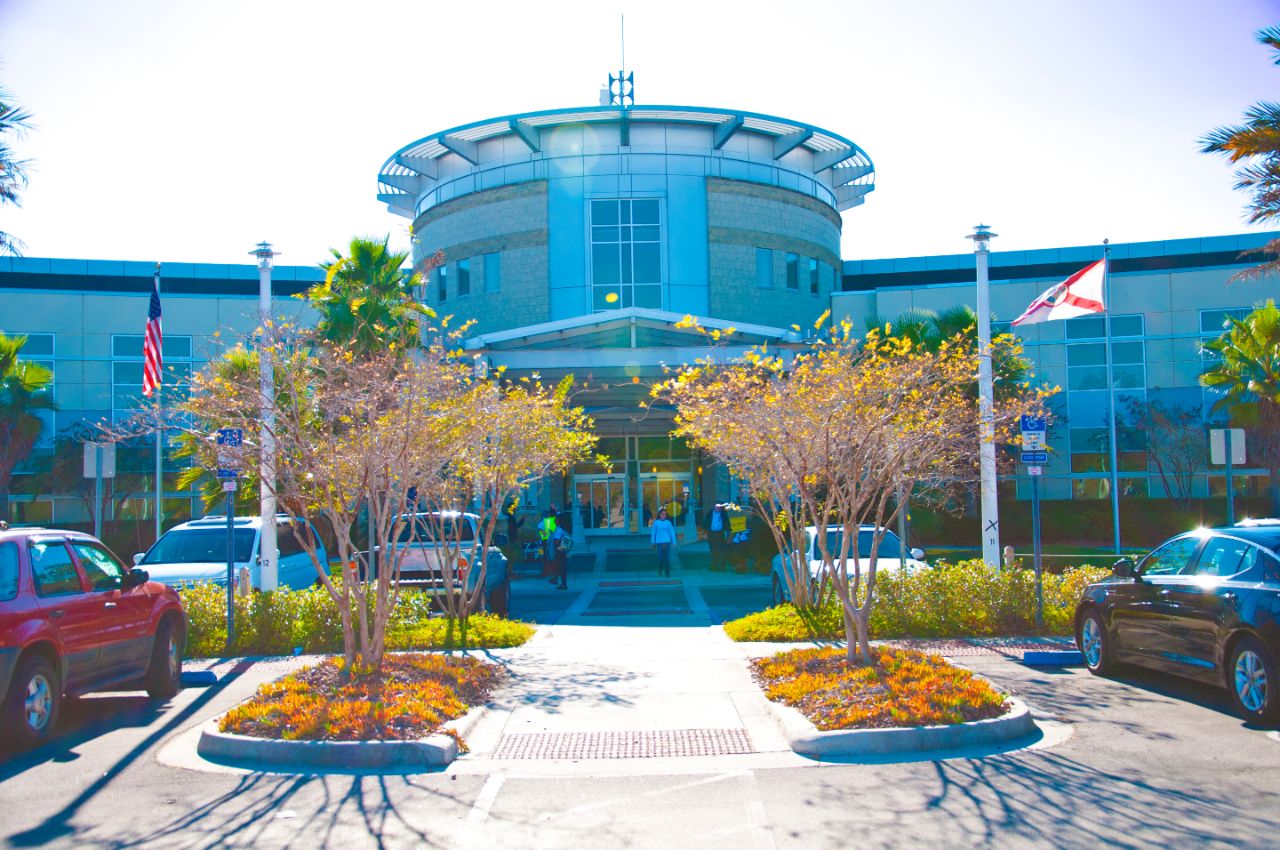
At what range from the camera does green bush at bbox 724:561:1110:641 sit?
14.3 m

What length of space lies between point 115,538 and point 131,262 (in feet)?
56.7

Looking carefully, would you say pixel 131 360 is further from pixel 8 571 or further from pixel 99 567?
pixel 8 571

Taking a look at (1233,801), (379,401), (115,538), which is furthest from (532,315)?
(1233,801)

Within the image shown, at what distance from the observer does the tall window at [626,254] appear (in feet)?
132

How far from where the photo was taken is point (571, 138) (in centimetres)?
4150

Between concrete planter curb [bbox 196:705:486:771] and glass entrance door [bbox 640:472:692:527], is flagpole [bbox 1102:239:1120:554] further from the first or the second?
concrete planter curb [bbox 196:705:486:771]

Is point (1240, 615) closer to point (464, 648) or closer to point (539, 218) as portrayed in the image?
point (464, 648)

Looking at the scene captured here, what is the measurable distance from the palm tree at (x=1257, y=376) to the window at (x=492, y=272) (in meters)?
23.8

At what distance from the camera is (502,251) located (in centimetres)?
4159

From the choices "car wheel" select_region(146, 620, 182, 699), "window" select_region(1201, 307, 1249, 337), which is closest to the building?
"window" select_region(1201, 307, 1249, 337)

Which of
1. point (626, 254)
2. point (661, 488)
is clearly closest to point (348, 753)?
point (626, 254)

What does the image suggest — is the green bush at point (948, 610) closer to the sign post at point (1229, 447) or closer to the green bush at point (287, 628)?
the sign post at point (1229, 447)

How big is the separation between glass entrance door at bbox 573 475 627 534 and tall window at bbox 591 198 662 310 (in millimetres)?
6831

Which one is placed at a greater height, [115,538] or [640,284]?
[640,284]
